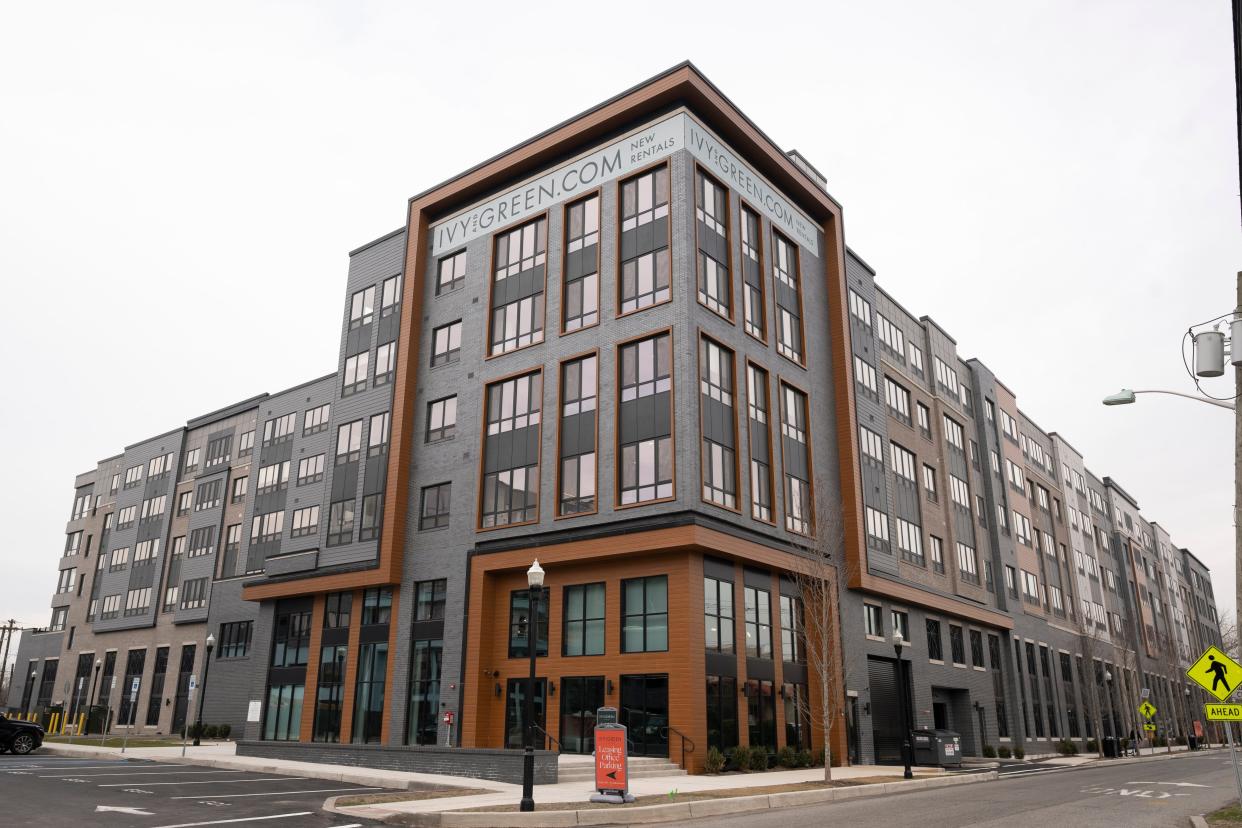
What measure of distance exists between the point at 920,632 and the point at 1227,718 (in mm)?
32101

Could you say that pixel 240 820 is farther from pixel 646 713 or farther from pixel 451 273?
pixel 451 273

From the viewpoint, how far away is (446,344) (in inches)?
1748

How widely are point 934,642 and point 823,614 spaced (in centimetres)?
1933

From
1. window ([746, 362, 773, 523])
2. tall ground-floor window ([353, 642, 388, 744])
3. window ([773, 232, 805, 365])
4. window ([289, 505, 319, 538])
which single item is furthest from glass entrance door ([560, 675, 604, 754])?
window ([289, 505, 319, 538])

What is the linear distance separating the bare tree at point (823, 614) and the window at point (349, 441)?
904 inches

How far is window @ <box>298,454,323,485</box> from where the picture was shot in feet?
176

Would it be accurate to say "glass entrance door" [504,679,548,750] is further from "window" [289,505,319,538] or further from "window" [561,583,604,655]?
"window" [289,505,319,538]

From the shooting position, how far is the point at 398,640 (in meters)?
40.4

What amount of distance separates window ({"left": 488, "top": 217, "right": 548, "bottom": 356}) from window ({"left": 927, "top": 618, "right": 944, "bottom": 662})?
27687 mm

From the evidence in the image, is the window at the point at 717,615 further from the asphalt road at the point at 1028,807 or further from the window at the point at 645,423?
the asphalt road at the point at 1028,807

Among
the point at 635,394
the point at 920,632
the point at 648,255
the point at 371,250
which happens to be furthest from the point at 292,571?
the point at 920,632

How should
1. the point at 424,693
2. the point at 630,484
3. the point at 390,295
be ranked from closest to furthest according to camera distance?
the point at 630,484 < the point at 424,693 < the point at 390,295

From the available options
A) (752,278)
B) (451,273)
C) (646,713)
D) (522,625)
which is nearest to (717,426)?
(752,278)

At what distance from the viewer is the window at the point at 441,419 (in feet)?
139
